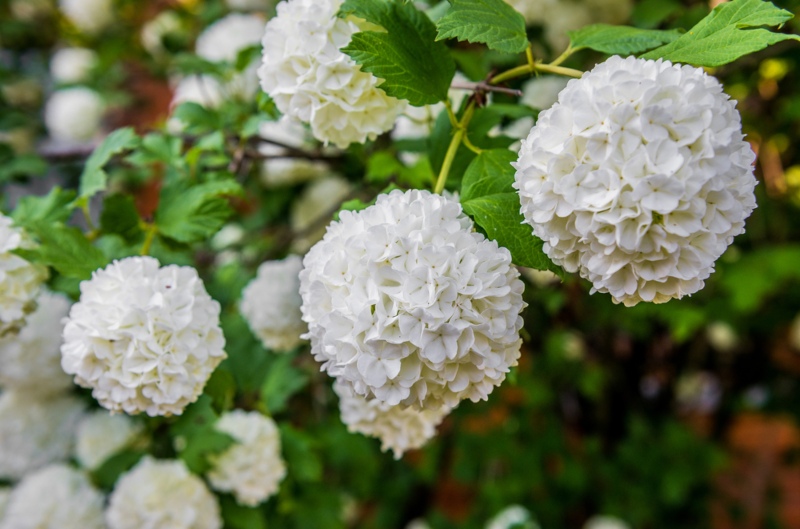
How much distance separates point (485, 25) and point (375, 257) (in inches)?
13.1

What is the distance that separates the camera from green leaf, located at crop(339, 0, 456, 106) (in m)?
0.81

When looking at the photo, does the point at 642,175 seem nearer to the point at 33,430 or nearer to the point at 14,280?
the point at 14,280

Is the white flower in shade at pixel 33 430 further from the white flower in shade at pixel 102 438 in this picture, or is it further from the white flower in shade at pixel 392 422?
the white flower in shade at pixel 392 422

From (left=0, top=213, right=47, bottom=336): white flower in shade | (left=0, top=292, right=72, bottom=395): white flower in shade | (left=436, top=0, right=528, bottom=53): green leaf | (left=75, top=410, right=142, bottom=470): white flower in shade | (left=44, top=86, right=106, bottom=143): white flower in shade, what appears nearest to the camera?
(left=436, top=0, right=528, bottom=53): green leaf

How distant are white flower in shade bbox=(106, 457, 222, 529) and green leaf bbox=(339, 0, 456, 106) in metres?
0.91

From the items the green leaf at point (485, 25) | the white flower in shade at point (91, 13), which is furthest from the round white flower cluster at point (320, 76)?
the white flower in shade at point (91, 13)

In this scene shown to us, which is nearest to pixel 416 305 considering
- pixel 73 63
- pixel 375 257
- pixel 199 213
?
pixel 375 257

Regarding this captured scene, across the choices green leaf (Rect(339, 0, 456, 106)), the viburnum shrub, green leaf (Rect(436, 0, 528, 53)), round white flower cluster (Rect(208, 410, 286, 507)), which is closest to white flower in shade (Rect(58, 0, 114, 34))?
the viburnum shrub

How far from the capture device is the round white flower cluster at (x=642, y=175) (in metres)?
0.64

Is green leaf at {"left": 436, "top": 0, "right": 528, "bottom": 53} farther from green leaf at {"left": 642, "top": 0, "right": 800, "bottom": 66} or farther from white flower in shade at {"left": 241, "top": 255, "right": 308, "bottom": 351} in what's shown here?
white flower in shade at {"left": 241, "top": 255, "right": 308, "bottom": 351}

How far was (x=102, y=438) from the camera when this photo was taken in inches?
59.5

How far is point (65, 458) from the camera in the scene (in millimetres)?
1627

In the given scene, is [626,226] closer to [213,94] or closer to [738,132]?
[738,132]

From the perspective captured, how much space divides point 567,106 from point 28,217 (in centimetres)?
96
